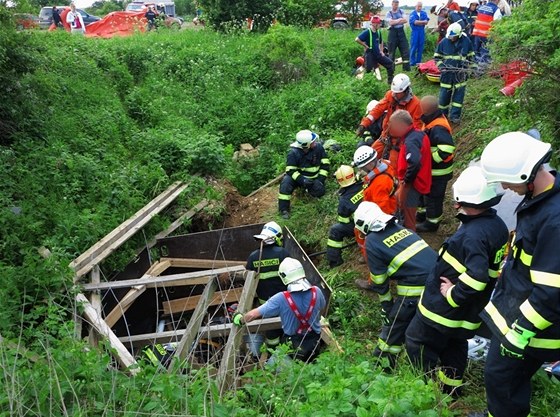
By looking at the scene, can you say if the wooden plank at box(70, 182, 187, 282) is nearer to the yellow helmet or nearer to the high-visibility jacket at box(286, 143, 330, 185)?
the high-visibility jacket at box(286, 143, 330, 185)

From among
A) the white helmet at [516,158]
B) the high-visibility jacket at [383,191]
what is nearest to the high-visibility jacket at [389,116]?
the high-visibility jacket at [383,191]

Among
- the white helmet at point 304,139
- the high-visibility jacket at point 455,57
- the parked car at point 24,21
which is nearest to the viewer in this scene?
the white helmet at point 304,139

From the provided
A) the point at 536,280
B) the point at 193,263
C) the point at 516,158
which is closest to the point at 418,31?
the point at 193,263

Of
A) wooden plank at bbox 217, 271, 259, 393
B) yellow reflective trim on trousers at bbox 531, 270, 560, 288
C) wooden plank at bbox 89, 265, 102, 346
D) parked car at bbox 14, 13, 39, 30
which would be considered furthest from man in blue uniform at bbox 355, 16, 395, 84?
yellow reflective trim on trousers at bbox 531, 270, 560, 288

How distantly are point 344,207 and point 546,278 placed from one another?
377 cm

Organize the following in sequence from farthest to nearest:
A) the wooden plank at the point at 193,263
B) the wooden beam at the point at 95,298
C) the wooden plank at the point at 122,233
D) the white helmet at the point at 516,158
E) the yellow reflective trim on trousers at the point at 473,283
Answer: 1. the wooden plank at the point at 193,263
2. the wooden plank at the point at 122,233
3. the wooden beam at the point at 95,298
4. the yellow reflective trim on trousers at the point at 473,283
5. the white helmet at the point at 516,158

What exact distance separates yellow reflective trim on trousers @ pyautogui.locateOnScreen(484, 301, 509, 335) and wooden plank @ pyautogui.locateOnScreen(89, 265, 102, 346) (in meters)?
3.97

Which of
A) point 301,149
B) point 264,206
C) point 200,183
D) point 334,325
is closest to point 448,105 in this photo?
point 301,149

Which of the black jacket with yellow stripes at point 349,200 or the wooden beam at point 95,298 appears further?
the black jacket with yellow stripes at point 349,200

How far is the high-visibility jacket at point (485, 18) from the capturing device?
10749 millimetres

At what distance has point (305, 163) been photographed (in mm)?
8016

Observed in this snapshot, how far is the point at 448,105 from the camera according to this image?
9.26 metres

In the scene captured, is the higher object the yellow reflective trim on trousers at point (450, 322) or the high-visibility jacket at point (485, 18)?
the high-visibility jacket at point (485, 18)

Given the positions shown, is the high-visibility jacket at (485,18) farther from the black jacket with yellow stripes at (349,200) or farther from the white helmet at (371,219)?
the white helmet at (371,219)
